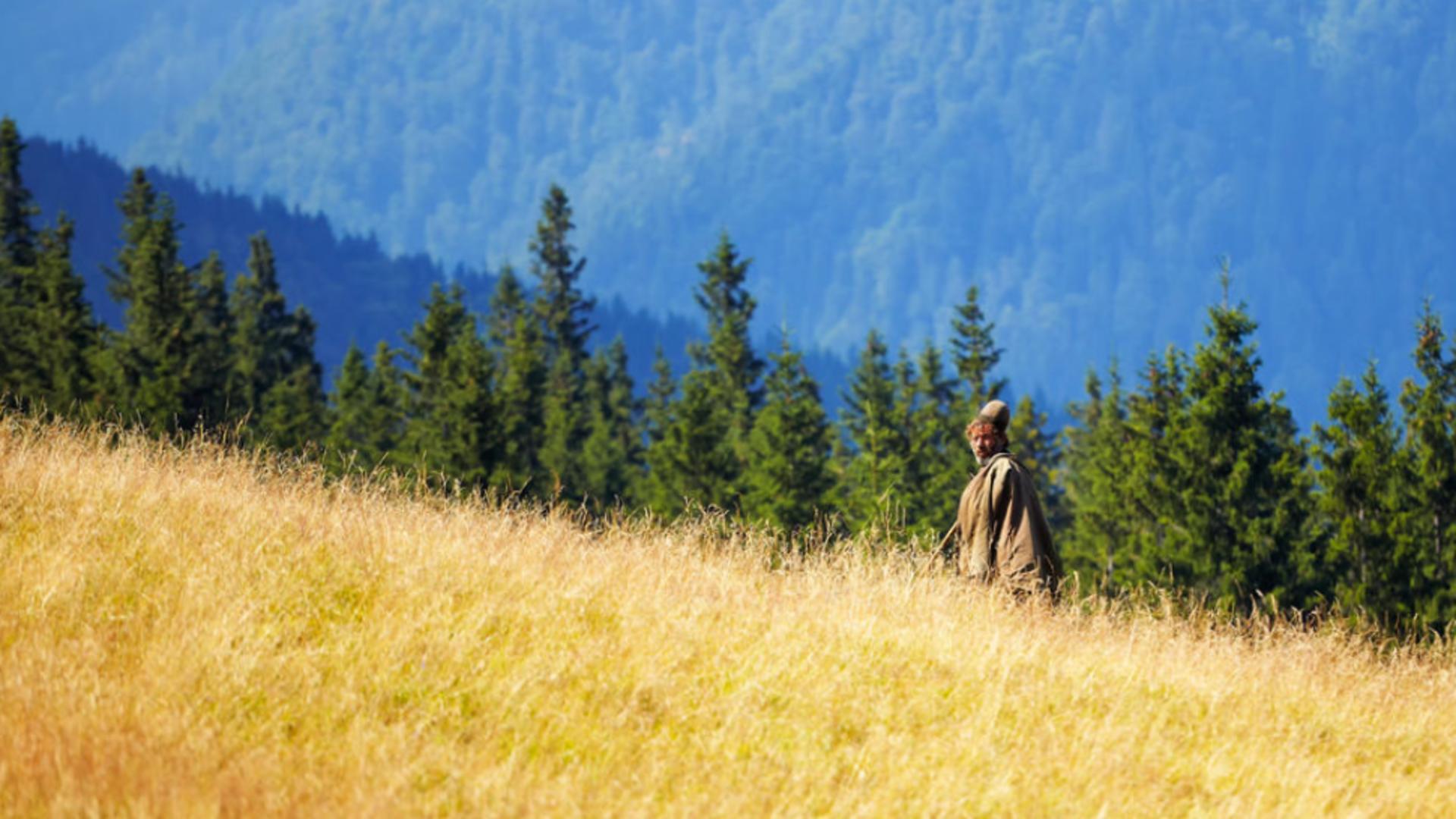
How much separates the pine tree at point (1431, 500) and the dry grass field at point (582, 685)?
31.0m

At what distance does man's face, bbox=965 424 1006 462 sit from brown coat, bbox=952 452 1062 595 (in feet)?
0.18

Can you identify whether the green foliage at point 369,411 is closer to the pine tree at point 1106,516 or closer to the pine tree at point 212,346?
the pine tree at point 212,346

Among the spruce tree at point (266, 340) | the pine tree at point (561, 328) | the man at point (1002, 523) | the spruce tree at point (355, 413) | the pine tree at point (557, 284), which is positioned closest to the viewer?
the man at point (1002, 523)

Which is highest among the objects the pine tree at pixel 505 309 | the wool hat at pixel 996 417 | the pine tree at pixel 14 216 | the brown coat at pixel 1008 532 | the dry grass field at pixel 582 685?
the pine tree at pixel 505 309

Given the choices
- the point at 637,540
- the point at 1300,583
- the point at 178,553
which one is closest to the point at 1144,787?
the point at 637,540

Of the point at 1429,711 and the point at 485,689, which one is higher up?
the point at 1429,711

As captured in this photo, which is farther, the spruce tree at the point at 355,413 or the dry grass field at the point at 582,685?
the spruce tree at the point at 355,413

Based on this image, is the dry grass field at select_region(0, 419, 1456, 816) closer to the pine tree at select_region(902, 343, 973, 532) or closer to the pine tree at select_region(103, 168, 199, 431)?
the pine tree at select_region(902, 343, 973, 532)

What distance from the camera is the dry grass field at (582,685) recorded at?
5957 millimetres

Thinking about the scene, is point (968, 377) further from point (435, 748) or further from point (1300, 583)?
point (435, 748)

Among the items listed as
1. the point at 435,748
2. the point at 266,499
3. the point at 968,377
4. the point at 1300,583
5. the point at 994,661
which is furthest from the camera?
the point at 968,377

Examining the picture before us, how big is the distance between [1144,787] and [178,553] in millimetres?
5861

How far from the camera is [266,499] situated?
9750 mm

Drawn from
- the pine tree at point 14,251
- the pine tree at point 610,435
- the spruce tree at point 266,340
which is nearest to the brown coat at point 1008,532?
the pine tree at point 610,435
